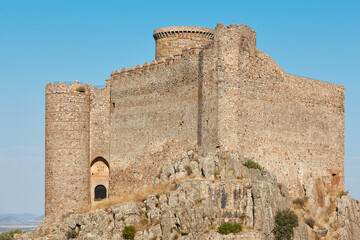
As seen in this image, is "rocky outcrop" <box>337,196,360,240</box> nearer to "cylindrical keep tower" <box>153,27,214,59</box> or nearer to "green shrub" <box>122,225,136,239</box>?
"green shrub" <box>122,225,136,239</box>

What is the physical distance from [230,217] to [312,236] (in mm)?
6870

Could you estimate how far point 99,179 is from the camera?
5675 centimetres

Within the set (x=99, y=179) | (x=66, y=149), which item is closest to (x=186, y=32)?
(x=66, y=149)

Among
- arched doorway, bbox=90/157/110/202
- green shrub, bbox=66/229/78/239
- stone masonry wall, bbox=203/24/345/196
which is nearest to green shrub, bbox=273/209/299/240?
stone masonry wall, bbox=203/24/345/196

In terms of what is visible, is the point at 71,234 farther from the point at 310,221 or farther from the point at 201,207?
the point at 310,221

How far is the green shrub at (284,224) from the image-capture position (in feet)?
144

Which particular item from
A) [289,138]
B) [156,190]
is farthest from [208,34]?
[156,190]

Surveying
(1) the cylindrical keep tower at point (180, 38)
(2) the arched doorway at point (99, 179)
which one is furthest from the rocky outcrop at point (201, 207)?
(1) the cylindrical keep tower at point (180, 38)

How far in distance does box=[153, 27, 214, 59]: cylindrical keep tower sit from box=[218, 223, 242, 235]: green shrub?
59.5 feet

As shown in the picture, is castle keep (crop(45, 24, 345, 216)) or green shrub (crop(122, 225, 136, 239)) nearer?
green shrub (crop(122, 225, 136, 239))

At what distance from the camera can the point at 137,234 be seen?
4391 centimetres

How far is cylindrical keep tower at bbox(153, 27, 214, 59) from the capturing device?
57.0 meters

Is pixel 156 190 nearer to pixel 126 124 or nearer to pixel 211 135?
pixel 211 135

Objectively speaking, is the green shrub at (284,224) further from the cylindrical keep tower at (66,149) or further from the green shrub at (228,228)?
the cylindrical keep tower at (66,149)
